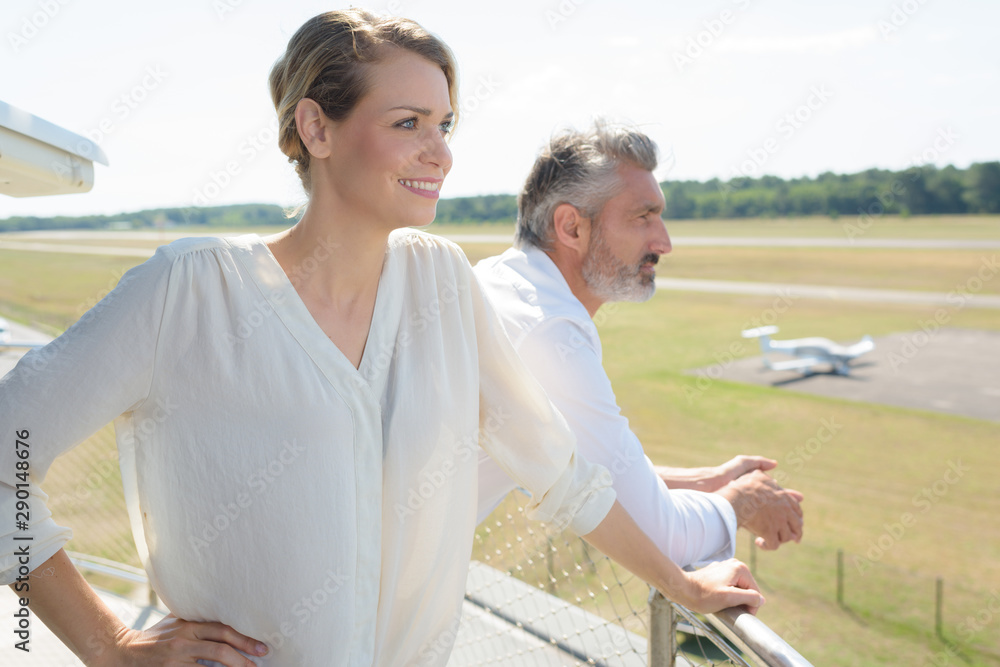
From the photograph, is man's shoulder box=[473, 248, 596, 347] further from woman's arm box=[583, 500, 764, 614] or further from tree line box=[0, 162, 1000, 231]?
tree line box=[0, 162, 1000, 231]

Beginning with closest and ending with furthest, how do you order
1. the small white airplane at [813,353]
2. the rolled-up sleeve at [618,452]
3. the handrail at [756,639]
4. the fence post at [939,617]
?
the handrail at [756,639] < the rolled-up sleeve at [618,452] < the fence post at [939,617] < the small white airplane at [813,353]

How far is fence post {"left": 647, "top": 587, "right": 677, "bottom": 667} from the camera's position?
1.50 metres

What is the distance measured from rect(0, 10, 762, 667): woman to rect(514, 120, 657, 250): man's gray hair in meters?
0.87

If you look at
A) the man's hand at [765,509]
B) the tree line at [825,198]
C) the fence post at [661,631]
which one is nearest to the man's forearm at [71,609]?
the fence post at [661,631]

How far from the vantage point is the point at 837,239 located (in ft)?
168

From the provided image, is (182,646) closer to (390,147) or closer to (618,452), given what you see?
(390,147)

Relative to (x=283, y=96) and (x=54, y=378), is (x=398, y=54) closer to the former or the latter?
(x=283, y=96)

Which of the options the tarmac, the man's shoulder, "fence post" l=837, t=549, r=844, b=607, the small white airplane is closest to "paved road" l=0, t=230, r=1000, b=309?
the tarmac

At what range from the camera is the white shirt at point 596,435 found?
150 cm

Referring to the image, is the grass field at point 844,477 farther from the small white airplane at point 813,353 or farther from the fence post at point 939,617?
the small white airplane at point 813,353

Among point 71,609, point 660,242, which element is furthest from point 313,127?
point 660,242

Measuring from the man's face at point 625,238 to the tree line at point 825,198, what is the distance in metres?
55.9

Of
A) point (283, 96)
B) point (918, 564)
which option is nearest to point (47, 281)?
point (918, 564)

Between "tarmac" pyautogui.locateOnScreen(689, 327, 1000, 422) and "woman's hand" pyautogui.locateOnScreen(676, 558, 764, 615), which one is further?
"tarmac" pyautogui.locateOnScreen(689, 327, 1000, 422)
